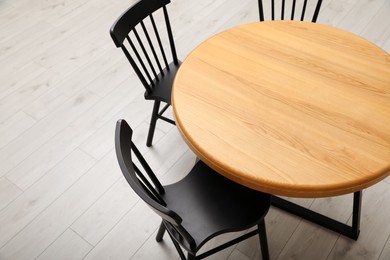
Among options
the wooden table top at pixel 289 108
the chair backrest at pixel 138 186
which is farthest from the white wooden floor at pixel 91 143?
the wooden table top at pixel 289 108

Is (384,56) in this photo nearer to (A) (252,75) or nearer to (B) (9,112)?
(A) (252,75)

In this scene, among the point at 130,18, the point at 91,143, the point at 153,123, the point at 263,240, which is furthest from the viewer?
the point at 91,143

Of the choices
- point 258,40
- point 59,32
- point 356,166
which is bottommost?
point 59,32

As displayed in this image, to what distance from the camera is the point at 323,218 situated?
1.73m

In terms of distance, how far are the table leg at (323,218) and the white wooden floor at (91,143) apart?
36mm

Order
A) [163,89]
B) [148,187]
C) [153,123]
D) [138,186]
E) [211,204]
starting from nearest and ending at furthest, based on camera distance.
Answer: [138,186] < [148,187] < [211,204] < [163,89] < [153,123]

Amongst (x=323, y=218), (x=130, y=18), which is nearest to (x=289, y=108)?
(x=323, y=218)

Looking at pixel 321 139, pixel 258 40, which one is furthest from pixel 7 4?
pixel 321 139

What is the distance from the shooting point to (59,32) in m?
3.04

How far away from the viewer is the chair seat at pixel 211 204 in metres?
1.27

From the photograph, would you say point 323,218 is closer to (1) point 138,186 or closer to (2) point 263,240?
(2) point 263,240

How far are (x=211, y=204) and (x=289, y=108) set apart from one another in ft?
1.57

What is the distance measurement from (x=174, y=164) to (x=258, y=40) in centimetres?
91

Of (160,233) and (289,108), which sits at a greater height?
(289,108)
